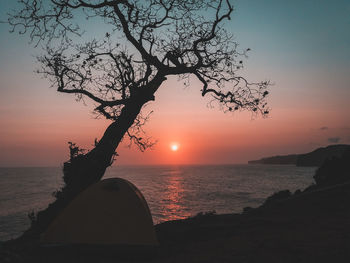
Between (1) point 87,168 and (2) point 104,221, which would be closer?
(2) point 104,221

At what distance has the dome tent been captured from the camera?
655 centimetres

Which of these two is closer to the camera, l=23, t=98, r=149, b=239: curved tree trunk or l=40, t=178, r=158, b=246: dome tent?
l=40, t=178, r=158, b=246: dome tent

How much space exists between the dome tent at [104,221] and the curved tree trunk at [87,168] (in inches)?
92.3

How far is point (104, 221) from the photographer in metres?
6.66

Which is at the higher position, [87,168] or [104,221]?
[87,168]

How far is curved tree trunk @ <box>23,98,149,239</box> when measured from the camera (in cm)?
892

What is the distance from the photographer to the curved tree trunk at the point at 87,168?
8.92m

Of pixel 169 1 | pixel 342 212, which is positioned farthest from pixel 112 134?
pixel 342 212

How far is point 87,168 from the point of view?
958cm

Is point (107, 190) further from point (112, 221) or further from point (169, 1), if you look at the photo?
point (169, 1)

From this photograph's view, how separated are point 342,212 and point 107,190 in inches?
355

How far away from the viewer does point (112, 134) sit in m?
10.1

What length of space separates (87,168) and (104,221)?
3347 millimetres

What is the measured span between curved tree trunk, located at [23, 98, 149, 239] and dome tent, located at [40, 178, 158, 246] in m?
2.34
